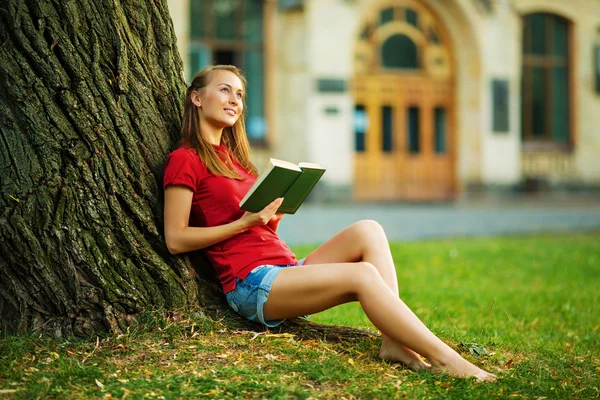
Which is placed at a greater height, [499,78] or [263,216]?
[499,78]

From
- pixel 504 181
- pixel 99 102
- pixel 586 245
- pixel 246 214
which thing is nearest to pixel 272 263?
pixel 246 214

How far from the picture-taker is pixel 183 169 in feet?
13.3

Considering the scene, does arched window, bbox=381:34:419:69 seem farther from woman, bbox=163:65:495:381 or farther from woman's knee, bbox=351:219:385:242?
woman's knee, bbox=351:219:385:242

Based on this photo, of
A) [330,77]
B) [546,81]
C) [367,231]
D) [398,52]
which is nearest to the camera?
[367,231]

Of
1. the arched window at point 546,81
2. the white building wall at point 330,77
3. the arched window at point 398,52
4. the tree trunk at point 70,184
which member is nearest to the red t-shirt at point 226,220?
the tree trunk at point 70,184

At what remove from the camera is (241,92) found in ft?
14.5

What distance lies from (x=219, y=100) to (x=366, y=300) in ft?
4.13

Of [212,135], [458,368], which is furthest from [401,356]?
[212,135]

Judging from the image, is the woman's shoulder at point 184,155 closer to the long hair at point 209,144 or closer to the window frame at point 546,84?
the long hair at point 209,144

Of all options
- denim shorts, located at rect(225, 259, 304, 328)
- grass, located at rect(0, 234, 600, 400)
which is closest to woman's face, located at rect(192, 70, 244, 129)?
denim shorts, located at rect(225, 259, 304, 328)

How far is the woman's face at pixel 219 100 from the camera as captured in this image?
4.30m

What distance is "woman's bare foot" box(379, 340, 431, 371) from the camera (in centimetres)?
392

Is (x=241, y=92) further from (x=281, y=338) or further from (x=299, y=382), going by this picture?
(x=299, y=382)

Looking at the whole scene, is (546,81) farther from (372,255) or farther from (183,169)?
(183,169)
